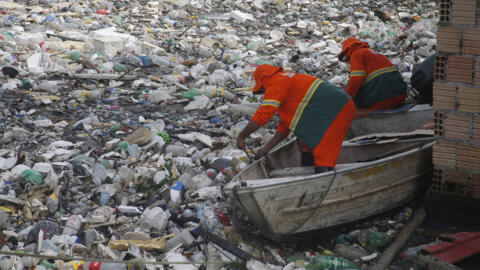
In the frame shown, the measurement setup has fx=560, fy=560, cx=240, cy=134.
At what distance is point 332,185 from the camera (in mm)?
4562

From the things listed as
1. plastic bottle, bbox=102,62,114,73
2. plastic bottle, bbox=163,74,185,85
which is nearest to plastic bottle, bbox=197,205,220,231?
plastic bottle, bbox=163,74,185,85

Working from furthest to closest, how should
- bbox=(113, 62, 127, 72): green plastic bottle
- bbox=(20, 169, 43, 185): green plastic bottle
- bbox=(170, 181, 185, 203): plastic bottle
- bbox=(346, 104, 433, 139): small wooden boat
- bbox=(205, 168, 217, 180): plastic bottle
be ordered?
bbox=(113, 62, 127, 72): green plastic bottle → bbox=(346, 104, 433, 139): small wooden boat → bbox=(205, 168, 217, 180): plastic bottle → bbox=(20, 169, 43, 185): green plastic bottle → bbox=(170, 181, 185, 203): plastic bottle

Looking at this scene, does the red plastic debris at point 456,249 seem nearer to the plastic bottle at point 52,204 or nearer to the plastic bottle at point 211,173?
the plastic bottle at point 211,173

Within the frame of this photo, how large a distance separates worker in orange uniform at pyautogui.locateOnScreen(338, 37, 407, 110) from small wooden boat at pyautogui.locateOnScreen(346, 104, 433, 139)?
16 centimetres

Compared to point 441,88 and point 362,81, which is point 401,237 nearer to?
point 441,88

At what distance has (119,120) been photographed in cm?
752

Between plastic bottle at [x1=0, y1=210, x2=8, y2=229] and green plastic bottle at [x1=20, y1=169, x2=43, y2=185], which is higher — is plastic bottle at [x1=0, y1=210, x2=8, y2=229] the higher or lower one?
the lower one

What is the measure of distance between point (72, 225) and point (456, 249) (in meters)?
3.16

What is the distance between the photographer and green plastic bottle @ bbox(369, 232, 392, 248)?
4645 millimetres

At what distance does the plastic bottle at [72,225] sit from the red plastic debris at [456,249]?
2.89 m

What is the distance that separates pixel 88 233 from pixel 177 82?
15.1ft

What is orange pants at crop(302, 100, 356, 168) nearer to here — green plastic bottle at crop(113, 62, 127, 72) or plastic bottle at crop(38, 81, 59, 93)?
plastic bottle at crop(38, 81, 59, 93)

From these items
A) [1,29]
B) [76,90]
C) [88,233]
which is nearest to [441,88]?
[88,233]

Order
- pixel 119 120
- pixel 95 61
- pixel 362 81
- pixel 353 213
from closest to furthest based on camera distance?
pixel 353 213 < pixel 362 81 < pixel 119 120 < pixel 95 61
